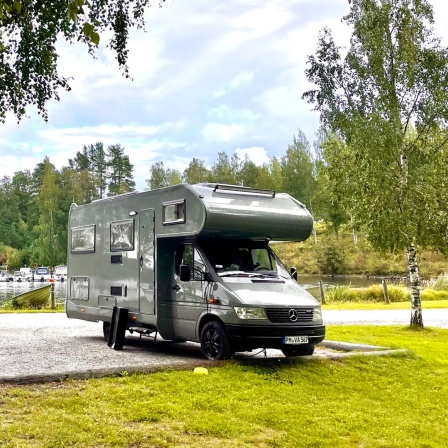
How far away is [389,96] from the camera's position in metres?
18.5

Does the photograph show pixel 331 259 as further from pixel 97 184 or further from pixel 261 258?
pixel 261 258

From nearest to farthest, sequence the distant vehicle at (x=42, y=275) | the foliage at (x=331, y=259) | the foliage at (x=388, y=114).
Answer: the foliage at (x=388, y=114) → the distant vehicle at (x=42, y=275) → the foliage at (x=331, y=259)

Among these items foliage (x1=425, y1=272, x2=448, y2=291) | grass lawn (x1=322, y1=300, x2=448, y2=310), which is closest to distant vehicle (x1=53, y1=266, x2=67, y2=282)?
foliage (x1=425, y1=272, x2=448, y2=291)

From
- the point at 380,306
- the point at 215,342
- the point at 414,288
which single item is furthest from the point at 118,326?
the point at 380,306

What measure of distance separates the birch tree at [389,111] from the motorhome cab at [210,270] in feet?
22.4

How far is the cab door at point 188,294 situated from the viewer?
34.4 feet

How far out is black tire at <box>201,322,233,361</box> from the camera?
31.9 ft

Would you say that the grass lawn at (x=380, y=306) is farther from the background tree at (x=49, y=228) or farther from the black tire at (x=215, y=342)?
the background tree at (x=49, y=228)

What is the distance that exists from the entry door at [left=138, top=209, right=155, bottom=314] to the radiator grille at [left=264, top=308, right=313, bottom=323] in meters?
2.63

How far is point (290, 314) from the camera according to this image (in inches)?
387

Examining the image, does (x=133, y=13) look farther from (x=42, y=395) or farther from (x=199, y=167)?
(x=199, y=167)

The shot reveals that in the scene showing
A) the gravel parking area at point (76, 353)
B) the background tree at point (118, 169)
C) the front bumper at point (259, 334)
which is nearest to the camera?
the gravel parking area at point (76, 353)

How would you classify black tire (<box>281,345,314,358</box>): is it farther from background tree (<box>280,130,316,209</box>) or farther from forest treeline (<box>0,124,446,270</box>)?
background tree (<box>280,130,316,209</box>)

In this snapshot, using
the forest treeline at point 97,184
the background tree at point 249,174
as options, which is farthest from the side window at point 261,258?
the background tree at point 249,174
